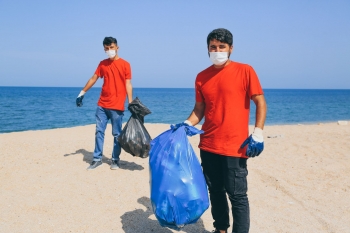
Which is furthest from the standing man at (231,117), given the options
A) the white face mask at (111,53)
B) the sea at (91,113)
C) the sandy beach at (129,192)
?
the sea at (91,113)

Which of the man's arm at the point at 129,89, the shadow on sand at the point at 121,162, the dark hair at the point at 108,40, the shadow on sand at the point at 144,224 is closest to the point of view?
the shadow on sand at the point at 144,224

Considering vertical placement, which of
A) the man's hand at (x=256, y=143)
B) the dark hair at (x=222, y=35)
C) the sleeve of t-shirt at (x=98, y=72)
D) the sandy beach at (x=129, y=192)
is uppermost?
the dark hair at (x=222, y=35)

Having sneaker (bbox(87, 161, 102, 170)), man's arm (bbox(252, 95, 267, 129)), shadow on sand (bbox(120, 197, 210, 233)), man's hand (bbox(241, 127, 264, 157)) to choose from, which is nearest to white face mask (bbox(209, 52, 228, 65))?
man's arm (bbox(252, 95, 267, 129))

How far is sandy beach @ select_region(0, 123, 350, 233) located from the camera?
3.55m

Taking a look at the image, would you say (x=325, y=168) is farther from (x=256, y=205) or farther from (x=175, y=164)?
(x=175, y=164)

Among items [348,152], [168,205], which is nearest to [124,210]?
[168,205]

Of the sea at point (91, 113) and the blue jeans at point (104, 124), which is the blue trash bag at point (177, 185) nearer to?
the blue jeans at point (104, 124)

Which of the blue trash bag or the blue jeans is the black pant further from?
the blue jeans

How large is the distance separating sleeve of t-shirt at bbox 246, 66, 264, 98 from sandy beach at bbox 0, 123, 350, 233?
61.1 inches

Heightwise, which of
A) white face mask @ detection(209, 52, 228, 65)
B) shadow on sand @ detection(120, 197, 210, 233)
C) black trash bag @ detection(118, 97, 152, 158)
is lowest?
shadow on sand @ detection(120, 197, 210, 233)

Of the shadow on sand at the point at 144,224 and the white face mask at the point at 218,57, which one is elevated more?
the white face mask at the point at 218,57

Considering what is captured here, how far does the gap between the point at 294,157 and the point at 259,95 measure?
157 inches

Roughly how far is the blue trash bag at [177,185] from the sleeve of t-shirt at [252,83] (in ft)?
2.23

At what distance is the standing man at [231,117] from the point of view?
Result: 2699mm
